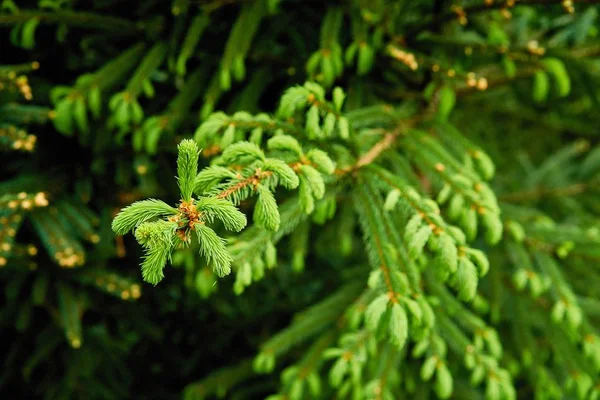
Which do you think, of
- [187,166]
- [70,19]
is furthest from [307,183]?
[70,19]

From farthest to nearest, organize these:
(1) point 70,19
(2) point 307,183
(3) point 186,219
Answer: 1. (1) point 70,19
2. (2) point 307,183
3. (3) point 186,219

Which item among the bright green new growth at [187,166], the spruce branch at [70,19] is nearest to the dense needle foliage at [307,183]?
the spruce branch at [70,19]

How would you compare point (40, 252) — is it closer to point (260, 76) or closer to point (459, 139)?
→ point (260, 76)

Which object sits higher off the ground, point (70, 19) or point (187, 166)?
point (187, 166)

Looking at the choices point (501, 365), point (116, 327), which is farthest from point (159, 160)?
point (501, 365)

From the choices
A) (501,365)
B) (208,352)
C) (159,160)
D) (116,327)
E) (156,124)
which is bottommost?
(208,352)

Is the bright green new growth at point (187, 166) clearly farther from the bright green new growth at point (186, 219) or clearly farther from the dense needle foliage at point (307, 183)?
the dense needle foliage at point (307, 183)

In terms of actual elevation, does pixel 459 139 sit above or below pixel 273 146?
below

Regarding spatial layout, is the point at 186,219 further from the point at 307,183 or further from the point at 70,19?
the point at 70,19

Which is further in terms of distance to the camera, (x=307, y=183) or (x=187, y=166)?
(x=307, y=183)
